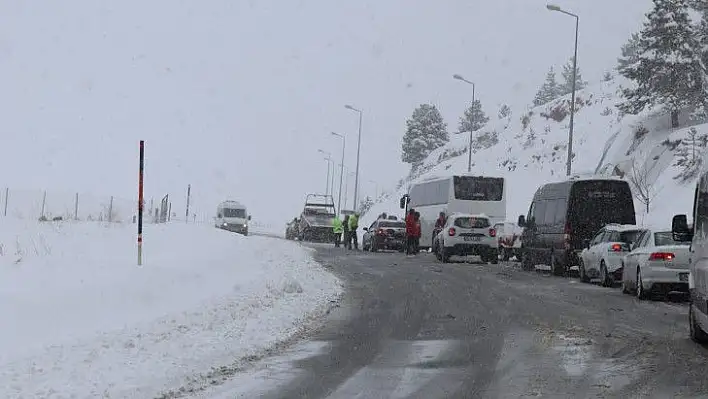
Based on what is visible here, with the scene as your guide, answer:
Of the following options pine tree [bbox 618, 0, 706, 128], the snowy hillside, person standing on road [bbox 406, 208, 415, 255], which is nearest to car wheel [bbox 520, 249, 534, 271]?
person standing on road [bbox 406, 208, 415, 255]

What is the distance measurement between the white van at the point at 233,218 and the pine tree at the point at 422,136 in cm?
4813

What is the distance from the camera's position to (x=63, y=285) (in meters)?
14.8

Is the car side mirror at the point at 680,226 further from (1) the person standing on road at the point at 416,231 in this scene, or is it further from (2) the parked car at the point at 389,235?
(2) the parked car at the point at 389,235

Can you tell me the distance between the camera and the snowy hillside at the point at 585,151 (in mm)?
50562

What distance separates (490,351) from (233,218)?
5103 cm

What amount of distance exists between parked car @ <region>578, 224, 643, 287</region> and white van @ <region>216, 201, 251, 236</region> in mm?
38627

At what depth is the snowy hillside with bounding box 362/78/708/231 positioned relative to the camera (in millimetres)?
50562

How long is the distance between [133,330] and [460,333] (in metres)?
4.19

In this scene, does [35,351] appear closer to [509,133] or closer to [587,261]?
[587,261]

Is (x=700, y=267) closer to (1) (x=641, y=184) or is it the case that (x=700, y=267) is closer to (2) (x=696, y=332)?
(2) (x=696, y=332)

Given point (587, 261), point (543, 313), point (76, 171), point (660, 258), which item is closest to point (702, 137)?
point (587, 261)

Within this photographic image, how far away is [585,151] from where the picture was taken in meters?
74.9

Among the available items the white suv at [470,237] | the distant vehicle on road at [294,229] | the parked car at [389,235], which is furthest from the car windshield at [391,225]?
the distant vehicle on road at [294,229]

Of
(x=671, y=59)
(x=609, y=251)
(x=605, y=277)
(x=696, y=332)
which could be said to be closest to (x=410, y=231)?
(x=605, y=277)
